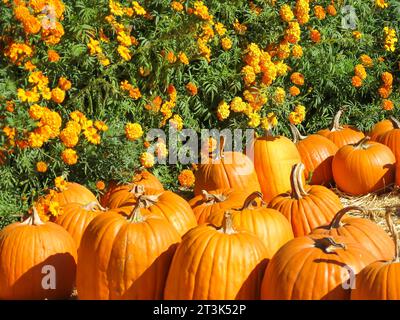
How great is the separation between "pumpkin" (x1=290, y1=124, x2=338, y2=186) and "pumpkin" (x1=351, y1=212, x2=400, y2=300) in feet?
9.91

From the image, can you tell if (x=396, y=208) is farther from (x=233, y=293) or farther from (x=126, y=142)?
(x=233, y=293)

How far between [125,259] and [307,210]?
1332 mm

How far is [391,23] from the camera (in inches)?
286

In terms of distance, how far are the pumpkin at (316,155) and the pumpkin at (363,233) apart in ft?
7.35

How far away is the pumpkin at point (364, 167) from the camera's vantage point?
5.77 metres

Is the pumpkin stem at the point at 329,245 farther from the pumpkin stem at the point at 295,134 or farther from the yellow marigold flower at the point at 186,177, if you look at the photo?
the pumpkin stem at the point at 295,134

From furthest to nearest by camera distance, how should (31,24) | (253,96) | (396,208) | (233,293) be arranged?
(253,96)
(396,208)
(31,24)
(233,293)

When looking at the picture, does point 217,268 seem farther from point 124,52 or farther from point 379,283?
point 124,52

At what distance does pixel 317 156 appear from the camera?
5.98m

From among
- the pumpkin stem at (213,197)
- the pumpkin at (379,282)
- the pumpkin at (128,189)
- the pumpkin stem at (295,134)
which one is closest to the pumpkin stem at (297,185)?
the pumpkin stem at (213,197)
